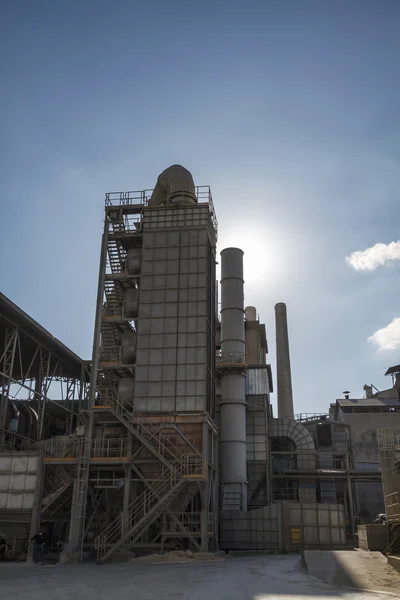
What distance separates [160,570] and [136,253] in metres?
19.1

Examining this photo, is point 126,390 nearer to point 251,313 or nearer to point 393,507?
point 393,507

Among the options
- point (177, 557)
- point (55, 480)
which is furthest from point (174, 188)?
point (177, 557)

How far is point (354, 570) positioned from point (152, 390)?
16.0m

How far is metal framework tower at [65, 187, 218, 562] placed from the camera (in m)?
27.8

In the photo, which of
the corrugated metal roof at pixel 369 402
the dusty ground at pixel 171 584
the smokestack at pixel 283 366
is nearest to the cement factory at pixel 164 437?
the dusty ground at pixel 171 584

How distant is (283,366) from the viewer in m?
59.9

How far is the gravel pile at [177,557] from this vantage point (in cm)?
2434

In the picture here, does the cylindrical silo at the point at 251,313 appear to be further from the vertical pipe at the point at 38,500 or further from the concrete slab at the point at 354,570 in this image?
the concrete slab at the point at 354,570

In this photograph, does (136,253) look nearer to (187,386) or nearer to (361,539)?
(187,386)

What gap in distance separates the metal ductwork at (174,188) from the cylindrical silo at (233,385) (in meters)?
5.49

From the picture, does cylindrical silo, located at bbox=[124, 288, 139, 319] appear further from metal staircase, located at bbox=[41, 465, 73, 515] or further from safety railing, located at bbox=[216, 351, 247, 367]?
metal staircase, located at bbox=[41, 465, 73, 515]

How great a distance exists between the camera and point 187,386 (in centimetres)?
3050

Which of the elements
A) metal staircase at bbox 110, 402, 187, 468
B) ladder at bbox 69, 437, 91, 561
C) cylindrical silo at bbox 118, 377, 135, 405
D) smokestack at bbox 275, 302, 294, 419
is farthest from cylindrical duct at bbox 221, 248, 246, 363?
smokestack at bbox 275, 302, 294, 419

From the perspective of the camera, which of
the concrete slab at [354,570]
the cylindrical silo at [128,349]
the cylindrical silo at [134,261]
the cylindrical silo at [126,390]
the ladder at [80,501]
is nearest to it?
the concrete slab at [354,570]
